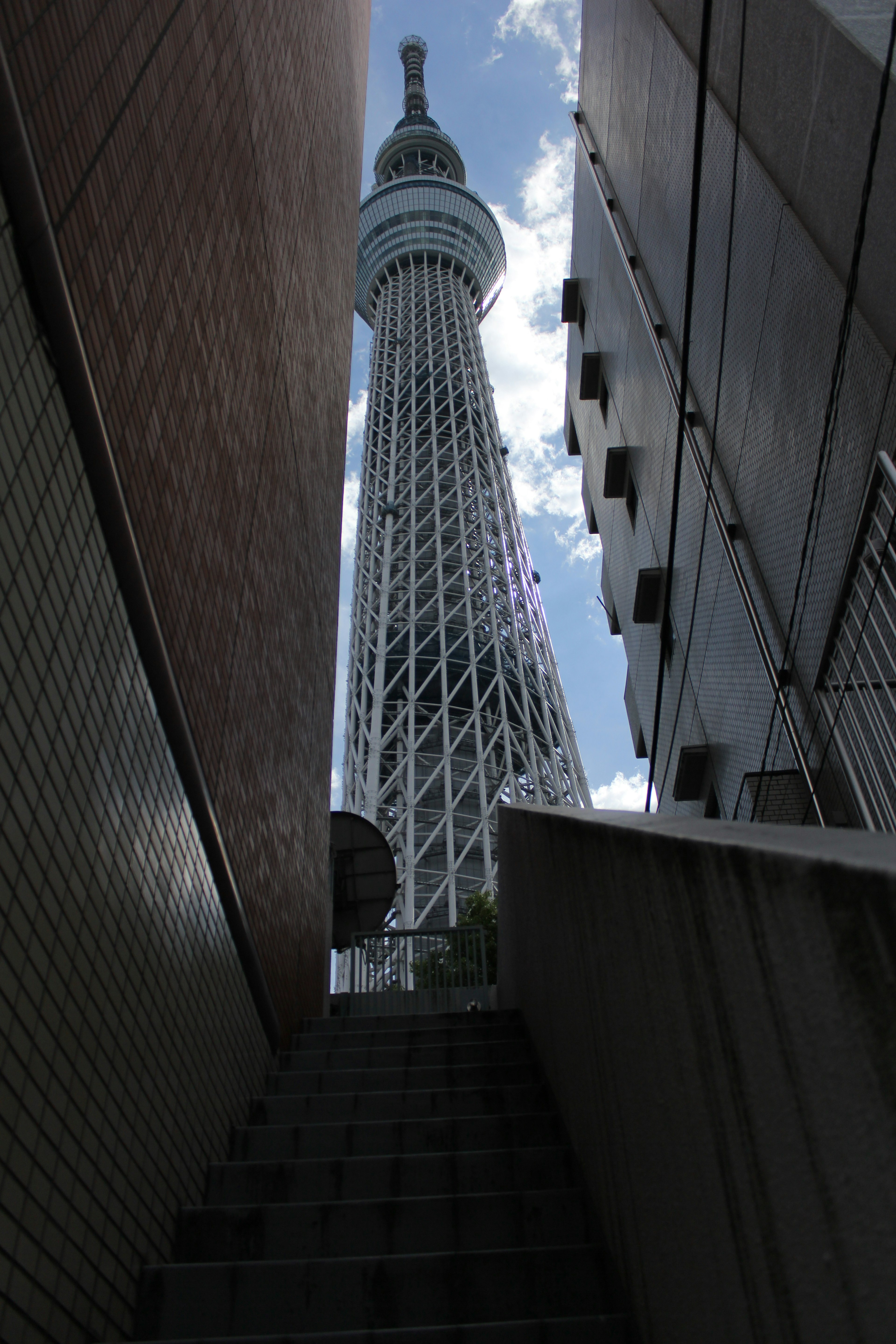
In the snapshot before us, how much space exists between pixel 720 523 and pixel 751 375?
54.2 inches

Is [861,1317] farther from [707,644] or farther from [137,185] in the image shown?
[707,644]

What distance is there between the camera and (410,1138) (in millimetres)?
3783

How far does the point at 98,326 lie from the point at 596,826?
2211mm

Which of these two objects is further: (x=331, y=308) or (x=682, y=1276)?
(x=331, y=308)

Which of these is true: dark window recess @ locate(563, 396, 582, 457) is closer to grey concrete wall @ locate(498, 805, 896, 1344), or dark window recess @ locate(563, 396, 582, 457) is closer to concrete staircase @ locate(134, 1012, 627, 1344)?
concrete staircase @ locate(134, 1012, 627, 1344)

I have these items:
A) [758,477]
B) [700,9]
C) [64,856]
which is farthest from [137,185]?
[700,9]

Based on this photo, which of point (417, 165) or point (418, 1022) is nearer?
point (418, 1022)

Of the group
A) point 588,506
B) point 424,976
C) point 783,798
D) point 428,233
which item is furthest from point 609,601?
point 428,233

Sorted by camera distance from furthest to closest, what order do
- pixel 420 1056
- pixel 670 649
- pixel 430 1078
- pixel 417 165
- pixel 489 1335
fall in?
Result: pixel 417 165 < pixel 670 649 < pixel 420 1056 < pixel 430 1078 < pixel 489 1335

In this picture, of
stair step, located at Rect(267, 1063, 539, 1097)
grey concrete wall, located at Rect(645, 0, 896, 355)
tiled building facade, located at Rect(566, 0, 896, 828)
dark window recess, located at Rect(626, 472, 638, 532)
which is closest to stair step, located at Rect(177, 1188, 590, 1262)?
stair step, located at Rect(267, 1063, 539, 1097)

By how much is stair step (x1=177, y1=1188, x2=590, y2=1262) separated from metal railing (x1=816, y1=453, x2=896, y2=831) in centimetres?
284

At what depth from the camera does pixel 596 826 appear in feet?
8.30

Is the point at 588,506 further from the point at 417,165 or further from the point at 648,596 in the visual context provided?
the point at 417,165

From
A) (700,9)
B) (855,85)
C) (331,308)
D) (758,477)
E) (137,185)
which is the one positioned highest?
(331,308)
